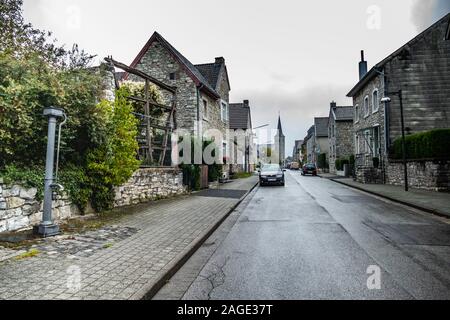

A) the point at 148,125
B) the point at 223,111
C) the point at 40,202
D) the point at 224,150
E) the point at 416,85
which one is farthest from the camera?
the point at 223,111

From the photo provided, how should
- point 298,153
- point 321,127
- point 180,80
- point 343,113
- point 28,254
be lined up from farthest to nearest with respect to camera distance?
point 298,153, point 321,127, point 343,113, point 180,80, point 28,254

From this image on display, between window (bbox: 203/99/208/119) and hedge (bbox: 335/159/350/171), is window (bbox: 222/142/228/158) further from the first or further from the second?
hedge (bbox: 335/159/350/171)

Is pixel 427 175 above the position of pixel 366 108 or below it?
below

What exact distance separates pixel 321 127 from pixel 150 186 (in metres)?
48.3

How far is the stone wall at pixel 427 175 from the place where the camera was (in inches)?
529

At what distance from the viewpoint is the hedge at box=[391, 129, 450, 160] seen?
1354 cm

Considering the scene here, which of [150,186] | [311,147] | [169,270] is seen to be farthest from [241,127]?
[169,270]

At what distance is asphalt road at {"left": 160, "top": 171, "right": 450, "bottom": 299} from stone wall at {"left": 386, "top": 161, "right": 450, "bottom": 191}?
743cm

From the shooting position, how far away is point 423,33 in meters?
19.3

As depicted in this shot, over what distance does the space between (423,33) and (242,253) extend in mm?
22122

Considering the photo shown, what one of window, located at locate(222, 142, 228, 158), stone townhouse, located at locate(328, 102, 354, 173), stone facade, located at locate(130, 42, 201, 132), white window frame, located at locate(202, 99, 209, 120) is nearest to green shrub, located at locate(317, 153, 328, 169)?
stone townhouse, located at locate(328, 102, 354, 173)

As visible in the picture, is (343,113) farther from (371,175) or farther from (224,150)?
(224,150)

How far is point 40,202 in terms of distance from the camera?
5949 mm

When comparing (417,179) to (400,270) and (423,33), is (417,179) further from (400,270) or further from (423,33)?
(400,270)
